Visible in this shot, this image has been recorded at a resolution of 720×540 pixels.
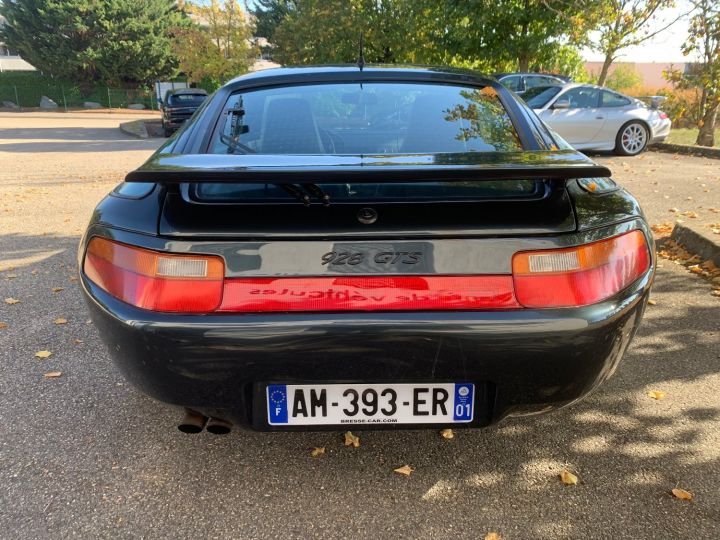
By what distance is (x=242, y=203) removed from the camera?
1.79 m

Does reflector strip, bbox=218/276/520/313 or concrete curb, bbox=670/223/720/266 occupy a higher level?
reflector strip, bbox=218/276/520/313

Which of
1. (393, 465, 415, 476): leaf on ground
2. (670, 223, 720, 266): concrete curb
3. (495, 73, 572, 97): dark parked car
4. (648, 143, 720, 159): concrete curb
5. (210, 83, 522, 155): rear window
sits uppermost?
(495, 73, 572, 97): dark parked car

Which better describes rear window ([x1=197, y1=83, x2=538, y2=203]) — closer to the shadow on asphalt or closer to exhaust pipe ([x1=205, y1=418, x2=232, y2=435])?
exhaust pipe ([x1=205, y1=418, x2=232, y2=435])

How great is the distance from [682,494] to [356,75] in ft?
7.39

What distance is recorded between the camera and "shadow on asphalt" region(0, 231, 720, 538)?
191cm

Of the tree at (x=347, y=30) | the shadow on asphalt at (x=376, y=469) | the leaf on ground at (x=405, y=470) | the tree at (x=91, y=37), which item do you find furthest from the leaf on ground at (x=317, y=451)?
the tree at (x=91, y=37)

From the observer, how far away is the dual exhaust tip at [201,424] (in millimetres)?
1977

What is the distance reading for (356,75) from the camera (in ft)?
9.04

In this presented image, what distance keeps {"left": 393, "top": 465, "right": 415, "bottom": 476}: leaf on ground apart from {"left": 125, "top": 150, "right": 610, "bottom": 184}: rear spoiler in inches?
47.6

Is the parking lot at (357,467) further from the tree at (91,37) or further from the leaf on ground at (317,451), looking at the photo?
the tree at (91,37)

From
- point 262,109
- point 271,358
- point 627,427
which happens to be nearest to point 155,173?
point 271,358

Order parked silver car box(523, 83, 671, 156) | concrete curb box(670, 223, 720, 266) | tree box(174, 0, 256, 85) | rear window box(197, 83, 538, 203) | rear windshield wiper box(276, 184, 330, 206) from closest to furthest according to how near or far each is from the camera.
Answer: rear windshield wiper box(276, 184, 330, 206), rear window box(197, 83, 538, 203), concrete curb box(670, 223, 720, 266), parked silver car box(523, 83, 671, 156), tree box(174, 0, 256, 85)

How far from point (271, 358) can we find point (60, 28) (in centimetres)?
4533

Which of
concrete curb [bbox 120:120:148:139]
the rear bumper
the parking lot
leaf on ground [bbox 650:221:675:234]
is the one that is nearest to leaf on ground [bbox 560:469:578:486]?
the parking lot
